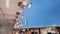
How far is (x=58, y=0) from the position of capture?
2.73 ft

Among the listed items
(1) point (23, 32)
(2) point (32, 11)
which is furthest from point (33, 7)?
(1) point (23, 32)

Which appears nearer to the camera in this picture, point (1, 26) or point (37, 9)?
point (37, 9)

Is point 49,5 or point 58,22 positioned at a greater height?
point 49,5

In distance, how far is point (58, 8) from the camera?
81 cm

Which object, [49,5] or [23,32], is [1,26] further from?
[49,5]

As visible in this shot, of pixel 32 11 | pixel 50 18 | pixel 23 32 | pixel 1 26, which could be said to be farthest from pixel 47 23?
pixel 1 26

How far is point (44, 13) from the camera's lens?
932 millimetres

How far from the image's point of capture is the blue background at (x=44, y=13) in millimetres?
828

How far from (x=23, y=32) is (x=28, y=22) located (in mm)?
676

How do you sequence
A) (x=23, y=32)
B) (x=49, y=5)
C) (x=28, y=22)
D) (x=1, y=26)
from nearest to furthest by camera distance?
(x=49, y=5), (x=28, y=22), (x=23, y=32), (x=1, y=26)

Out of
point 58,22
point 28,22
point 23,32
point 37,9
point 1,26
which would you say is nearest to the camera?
point 58,22

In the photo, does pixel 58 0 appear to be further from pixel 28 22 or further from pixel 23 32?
pixel 23 32

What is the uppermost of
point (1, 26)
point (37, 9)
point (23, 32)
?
point (37, 9)

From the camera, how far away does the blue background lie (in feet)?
2.72
